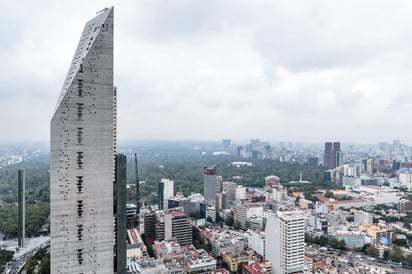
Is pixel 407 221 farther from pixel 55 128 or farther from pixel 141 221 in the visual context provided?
pixel 55 128

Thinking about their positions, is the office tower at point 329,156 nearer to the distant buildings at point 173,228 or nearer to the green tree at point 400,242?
the green tree at point 400,242

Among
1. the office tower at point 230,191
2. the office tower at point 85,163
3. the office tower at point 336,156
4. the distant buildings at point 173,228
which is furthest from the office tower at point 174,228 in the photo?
the office tower at point 336,156

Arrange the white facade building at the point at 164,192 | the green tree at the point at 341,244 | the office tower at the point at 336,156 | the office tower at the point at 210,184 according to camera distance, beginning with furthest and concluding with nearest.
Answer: the office tower at the point at 336,156, the office tower at the point at 210,184, the white facade building at the point at 164,192, the green tree at the point at 341,244

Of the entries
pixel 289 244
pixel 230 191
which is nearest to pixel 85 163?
pixel 289 244

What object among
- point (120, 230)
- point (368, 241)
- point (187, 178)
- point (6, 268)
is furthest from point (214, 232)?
point (187, 178)

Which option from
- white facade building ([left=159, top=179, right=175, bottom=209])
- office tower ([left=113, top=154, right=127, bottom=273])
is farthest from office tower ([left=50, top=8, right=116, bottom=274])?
white facade building ([left=159, top=179, right=175, bottom=209])

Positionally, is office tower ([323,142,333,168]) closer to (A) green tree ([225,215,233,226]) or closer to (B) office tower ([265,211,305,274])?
(A) green tree ([225,215,233,226])

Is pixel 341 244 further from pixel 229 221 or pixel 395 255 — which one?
pixel 229 221
